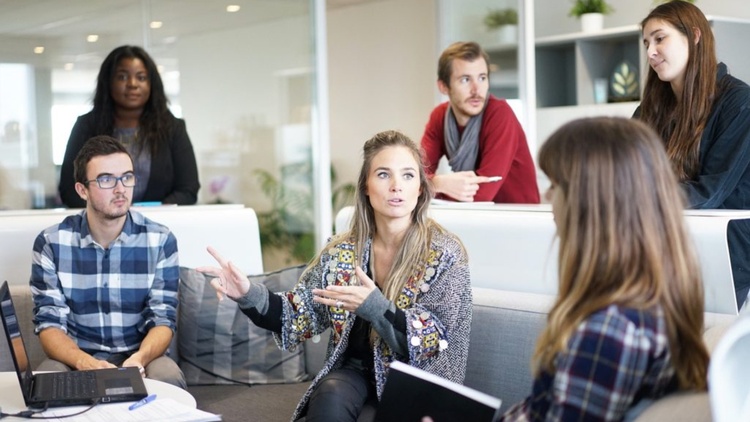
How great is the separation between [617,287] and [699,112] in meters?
1.28

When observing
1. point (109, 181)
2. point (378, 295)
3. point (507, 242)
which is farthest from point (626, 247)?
point (109, 181)

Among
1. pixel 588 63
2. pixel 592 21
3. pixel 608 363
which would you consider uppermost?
pixel 592 21

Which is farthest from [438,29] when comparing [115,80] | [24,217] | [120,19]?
[24,217]

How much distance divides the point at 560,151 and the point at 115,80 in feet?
10.7

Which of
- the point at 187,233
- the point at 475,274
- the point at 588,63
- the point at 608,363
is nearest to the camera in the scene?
the point at 608,363

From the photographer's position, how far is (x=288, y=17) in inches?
222

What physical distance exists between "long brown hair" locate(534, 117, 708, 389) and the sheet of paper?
0.82 meters

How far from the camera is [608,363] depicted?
138cm

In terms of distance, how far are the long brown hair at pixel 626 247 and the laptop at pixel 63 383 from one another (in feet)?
3.62

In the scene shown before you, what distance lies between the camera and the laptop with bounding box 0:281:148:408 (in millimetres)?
2123

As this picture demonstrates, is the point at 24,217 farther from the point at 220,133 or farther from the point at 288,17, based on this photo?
the point at 288,17

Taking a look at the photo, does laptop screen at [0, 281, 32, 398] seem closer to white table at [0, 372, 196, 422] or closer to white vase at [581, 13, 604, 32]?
white table at [0, 372, 196, 422]

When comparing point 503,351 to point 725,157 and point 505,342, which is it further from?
point 725,157

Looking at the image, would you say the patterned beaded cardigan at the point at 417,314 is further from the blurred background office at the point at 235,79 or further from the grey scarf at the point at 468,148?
the blurred background office at the point at 235,79
